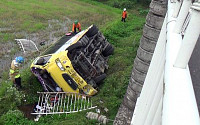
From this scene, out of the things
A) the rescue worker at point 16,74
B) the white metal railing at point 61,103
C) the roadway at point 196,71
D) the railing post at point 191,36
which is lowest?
the white metal railing at point 61,103

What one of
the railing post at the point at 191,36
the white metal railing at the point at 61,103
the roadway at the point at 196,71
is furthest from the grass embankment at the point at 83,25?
the railing post at the point at 191,36

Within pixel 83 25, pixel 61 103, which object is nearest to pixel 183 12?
pixel 61 103

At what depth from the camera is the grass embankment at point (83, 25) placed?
6590 mm

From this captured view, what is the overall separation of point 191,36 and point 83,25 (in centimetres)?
1523

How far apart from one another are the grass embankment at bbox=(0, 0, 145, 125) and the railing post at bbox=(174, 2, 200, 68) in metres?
5.27

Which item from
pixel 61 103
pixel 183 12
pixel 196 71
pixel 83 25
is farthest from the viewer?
pixel 83 25

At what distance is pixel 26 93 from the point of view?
736cm

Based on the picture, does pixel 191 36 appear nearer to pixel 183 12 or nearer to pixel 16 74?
pixel 183 12

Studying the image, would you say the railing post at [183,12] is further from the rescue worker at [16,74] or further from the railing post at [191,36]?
the rescue worker at [16,74]

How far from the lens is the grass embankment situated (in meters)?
6.59

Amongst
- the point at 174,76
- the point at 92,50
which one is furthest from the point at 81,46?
the point at 174,76

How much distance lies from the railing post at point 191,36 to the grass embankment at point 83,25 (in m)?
5.27

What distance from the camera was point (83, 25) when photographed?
52.6 ft

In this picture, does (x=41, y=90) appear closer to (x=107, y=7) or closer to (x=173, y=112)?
(x=173, y=112)
